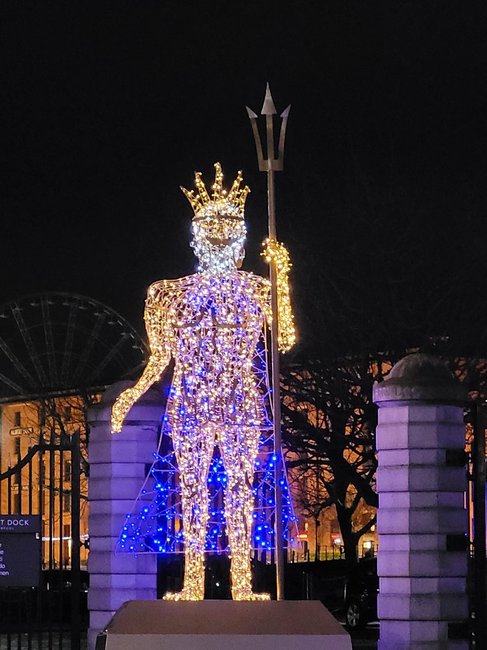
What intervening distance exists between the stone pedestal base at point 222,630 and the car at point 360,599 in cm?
1760

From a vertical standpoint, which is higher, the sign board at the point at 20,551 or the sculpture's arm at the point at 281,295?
the sculpture's arm at the point at 281,295

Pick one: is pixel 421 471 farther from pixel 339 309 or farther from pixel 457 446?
pixel 339 309

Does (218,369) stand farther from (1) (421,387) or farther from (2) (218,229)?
(1) (421,387)

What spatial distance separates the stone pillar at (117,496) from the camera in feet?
44.3

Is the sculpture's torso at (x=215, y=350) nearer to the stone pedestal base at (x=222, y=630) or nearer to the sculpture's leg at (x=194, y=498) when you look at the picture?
the sculpture's leg at (x=194, y=498)

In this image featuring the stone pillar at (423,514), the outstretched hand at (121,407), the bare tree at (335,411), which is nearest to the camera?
the stone pillar at (423,514)

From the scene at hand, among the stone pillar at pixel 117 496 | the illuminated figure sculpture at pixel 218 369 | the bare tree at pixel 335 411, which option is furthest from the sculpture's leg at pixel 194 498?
the bare tree at pixel 335 411

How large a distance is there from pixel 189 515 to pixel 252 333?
1.81 meters

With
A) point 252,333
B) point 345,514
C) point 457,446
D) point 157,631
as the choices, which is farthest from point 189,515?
point 345,514

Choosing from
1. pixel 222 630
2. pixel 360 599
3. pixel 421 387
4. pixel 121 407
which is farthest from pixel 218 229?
pixel 360 599

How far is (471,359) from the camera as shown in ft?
70.9

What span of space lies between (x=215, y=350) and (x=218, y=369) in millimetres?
178

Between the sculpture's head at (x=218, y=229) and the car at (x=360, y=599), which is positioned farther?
the car at (x=360, y=599)

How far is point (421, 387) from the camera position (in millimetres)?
12062
